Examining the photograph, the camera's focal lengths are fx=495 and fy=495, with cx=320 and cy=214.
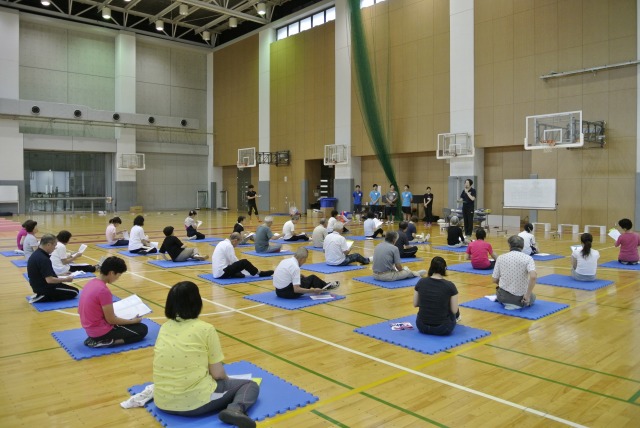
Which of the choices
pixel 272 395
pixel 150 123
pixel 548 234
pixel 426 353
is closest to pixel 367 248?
pixel 548 234

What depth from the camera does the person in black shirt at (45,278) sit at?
739cm

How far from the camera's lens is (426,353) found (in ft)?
17.8

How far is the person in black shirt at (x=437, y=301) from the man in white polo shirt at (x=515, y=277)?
1552 mm

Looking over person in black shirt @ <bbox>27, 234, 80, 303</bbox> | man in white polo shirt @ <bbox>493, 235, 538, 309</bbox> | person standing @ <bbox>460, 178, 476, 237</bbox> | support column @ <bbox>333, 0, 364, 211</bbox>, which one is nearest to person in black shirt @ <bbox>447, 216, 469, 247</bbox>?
person standing @ <bbox>460, 178, 476, 237</bbox>

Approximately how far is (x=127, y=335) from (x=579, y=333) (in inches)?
216

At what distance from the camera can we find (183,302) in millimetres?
3664

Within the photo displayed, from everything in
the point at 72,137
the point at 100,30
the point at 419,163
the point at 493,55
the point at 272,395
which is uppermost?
the point at 100,30

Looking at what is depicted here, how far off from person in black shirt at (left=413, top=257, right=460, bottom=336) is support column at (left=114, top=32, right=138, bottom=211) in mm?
29847

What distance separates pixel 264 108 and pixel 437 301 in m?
28.1

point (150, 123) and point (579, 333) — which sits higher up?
point (150, 123)

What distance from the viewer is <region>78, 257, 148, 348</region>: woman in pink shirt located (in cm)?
542

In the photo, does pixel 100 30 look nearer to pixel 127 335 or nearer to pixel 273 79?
pixel 273 79

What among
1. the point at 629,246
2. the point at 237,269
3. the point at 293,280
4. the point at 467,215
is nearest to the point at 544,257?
the point at 629,246

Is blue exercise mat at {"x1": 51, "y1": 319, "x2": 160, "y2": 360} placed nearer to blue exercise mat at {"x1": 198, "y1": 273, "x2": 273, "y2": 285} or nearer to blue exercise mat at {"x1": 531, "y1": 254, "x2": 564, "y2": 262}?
blue exercise mat at {"x1": 198, "y1": 273, "x2": 273, "y2": 285}
